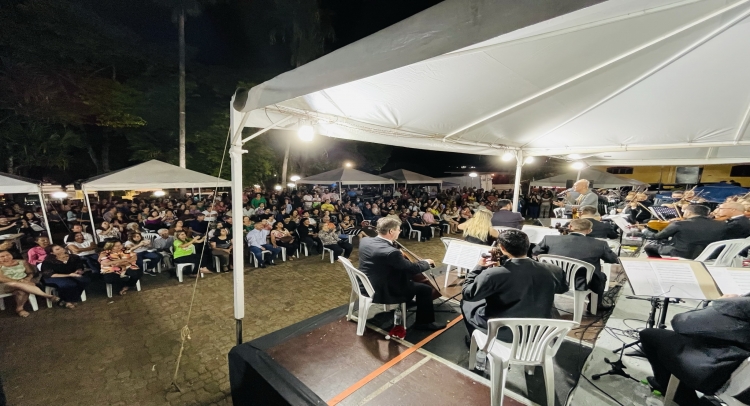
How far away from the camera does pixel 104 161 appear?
53.7 feet

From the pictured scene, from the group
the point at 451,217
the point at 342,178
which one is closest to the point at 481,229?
the point at 451,217

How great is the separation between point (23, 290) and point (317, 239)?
17.7 ft

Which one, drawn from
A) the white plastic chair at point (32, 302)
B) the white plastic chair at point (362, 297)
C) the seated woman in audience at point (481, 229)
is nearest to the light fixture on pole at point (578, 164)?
the seated woman in audience at point (481, 229)

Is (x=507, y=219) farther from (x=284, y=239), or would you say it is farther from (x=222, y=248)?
(x=222, y=248)

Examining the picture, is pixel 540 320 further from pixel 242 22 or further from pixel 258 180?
pixel 242 22

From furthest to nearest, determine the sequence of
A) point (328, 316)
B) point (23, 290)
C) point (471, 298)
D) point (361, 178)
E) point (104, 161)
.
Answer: point (104, 161), point (361, 178), point (23, 290), point (328, 316), point (471, 298)

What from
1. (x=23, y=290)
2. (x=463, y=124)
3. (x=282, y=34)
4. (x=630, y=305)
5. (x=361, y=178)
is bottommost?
(x=23, y=290)

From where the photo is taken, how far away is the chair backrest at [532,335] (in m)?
2.18

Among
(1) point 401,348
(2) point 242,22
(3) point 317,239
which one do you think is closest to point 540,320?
(1) point 401,348

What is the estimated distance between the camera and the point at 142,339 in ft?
12.8

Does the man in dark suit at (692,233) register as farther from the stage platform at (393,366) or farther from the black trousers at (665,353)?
the black trousers at (665,353)

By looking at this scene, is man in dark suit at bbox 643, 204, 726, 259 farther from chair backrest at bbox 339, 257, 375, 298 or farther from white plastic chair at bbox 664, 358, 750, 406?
chair backrest at bbox 339, 257, 375, 298

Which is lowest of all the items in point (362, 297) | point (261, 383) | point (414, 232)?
point (414, 232)

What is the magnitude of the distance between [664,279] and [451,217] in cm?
917
